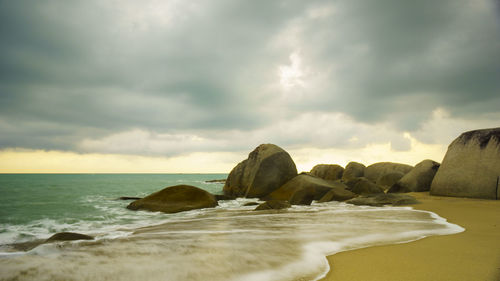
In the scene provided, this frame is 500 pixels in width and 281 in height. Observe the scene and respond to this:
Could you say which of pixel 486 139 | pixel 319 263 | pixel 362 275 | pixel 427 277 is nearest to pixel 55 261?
pixel 319 263

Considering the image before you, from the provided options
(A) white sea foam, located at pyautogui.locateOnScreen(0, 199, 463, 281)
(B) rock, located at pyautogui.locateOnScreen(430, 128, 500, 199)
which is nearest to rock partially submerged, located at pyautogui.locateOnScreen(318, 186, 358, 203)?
(B) rock, located at pyautogui.locateOnScreen(430, 128, 500, 199)

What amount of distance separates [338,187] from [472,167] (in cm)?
486

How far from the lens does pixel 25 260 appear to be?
293 cm

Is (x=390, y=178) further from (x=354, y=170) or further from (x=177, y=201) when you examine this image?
(x=177, y=201)

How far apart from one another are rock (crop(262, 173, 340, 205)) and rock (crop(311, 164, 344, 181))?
15.7 meters

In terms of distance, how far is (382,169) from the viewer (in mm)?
23188

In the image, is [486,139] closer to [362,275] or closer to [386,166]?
[362,275]

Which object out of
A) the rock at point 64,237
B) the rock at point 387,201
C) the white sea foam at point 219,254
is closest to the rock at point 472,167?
the rock at point 387,201

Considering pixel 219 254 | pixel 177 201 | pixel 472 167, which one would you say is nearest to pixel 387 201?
pixel 472 167

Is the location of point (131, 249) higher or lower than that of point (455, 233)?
lower

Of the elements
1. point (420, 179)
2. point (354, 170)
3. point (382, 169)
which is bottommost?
point (420, 179)

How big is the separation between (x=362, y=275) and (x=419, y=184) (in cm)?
1342

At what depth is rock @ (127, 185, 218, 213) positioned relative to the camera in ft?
31.0

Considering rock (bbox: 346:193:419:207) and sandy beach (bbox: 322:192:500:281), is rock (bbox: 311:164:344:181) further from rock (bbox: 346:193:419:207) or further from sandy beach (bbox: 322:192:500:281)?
sandy beach (bbox: 322:192:500:281)
